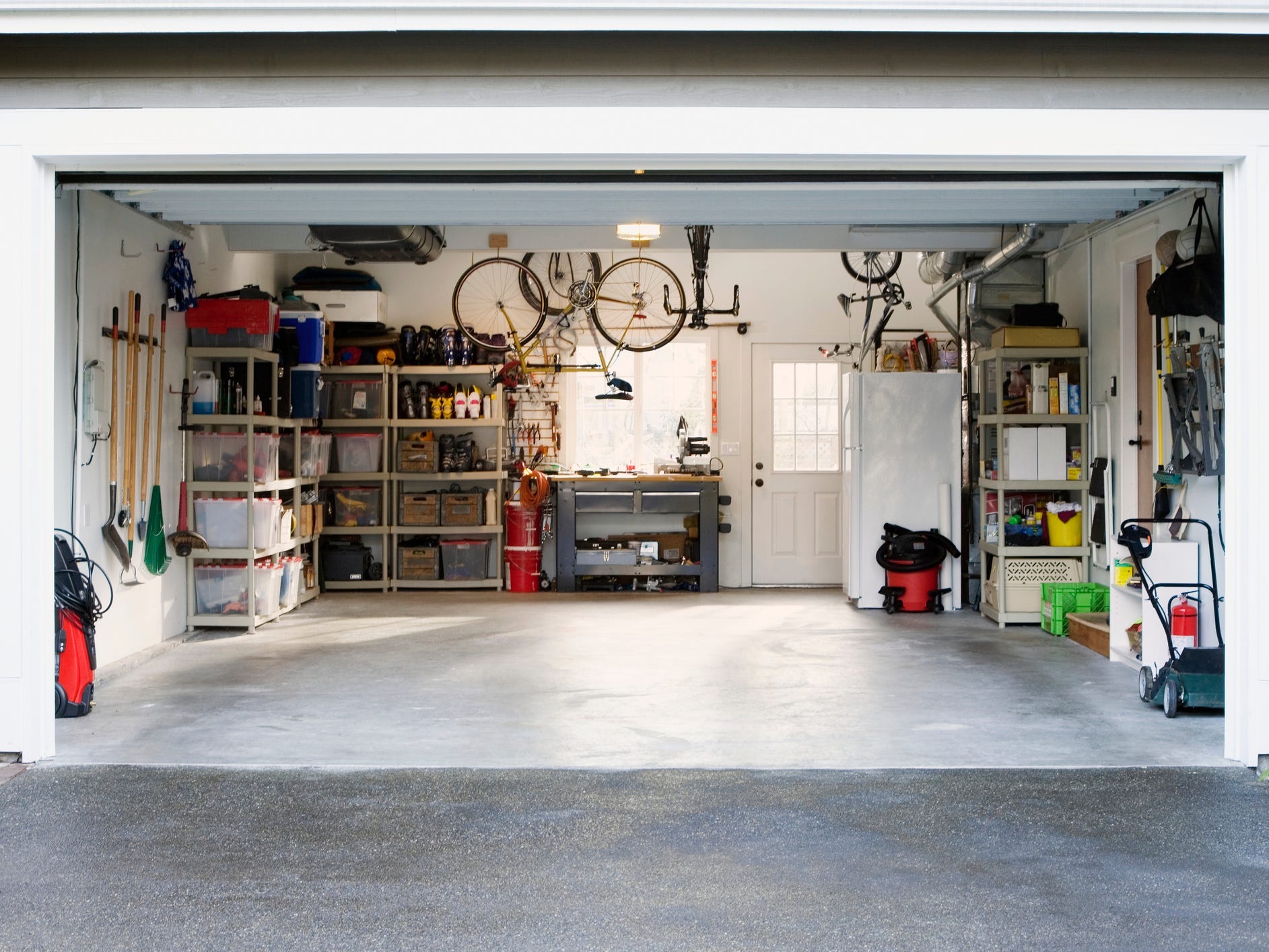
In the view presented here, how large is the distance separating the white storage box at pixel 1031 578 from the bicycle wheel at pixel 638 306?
3564 millimetres

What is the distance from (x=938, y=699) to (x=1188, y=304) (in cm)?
223

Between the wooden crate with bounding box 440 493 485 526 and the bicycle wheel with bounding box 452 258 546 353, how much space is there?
132cm

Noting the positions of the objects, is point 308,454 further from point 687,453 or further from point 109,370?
point 687,453

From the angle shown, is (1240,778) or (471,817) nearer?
(471,817)

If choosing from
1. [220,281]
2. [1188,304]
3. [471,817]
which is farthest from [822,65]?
[220,281]

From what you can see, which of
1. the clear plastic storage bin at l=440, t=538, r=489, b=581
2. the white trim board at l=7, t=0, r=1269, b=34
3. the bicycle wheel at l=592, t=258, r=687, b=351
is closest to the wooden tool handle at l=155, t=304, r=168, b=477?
the clear plastic storage bin at l=440, t=538, r=489, b=581

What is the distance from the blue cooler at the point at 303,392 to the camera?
29.7ft

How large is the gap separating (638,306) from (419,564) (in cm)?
293

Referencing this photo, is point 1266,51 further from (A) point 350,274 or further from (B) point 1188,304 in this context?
(A) point 350,274

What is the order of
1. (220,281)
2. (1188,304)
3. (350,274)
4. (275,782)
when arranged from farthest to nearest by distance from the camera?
1. (350,274)
2. (220,281)
3. (1188,304)
4. (275,782)

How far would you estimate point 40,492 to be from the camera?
449 cm

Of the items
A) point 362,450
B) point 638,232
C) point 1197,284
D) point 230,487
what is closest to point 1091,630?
point 1197,284

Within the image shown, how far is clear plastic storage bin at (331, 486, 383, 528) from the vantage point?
403 inches

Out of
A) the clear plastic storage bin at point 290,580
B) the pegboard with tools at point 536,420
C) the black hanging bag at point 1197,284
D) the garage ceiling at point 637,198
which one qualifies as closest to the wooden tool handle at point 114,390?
the garage ceiling at point 637,198
